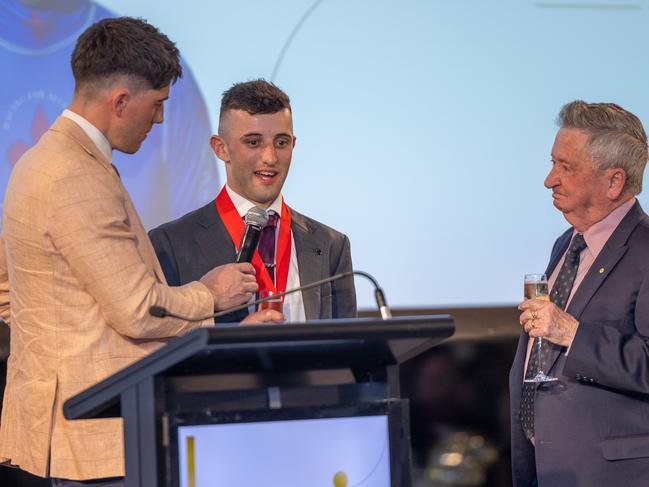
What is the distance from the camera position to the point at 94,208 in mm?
2232

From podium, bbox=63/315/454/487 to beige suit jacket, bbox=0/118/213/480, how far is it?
28 centimetres

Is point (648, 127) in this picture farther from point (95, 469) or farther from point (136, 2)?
point (95, 469)

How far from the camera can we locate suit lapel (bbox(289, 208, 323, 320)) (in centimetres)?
338

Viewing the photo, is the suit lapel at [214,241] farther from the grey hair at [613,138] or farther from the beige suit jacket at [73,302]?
the grey hair at [613,138]

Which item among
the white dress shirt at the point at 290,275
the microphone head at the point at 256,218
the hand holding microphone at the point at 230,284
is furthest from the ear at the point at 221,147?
the hand holding microphone at the point at 230,284

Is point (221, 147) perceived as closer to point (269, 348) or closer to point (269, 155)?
point (269, 155)

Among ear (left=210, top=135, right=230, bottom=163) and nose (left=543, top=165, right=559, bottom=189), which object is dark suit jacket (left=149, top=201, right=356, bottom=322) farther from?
nose (left=543, top=165, right=559, bottom=189)

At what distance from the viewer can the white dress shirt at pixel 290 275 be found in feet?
11.1

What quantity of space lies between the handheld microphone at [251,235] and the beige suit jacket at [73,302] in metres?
0.45

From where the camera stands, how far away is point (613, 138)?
3.30 metres

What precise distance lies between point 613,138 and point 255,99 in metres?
1.21

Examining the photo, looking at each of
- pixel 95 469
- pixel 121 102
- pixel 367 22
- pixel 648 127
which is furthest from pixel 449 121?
pixel 95 469

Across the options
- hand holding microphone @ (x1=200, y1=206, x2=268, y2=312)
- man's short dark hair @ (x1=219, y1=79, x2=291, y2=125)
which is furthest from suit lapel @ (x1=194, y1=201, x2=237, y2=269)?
hand holding microphone @ (x1=200, y1=206, x2=268, y2=312)

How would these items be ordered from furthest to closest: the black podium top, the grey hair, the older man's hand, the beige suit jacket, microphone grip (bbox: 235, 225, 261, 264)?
the grey hair
the older man's hand
microphone grip (bbox: 235, 225, 261, 264)
the beige suit jacket
the black podium top
